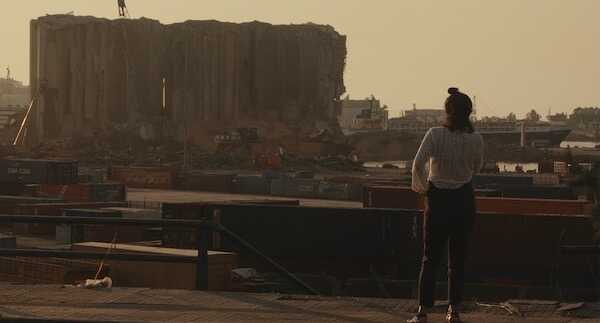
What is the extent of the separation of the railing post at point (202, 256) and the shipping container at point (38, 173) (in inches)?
1857

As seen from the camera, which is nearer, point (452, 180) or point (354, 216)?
point (452, 180)

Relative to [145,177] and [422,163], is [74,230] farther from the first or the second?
[145,177]

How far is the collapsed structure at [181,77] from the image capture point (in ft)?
458

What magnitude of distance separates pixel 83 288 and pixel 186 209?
45.1 feet

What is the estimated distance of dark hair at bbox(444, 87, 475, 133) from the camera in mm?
8289

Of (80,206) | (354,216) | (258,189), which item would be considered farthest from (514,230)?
(258,189)

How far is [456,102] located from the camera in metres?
8.29

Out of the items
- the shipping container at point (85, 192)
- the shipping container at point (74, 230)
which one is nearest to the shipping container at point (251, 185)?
the shipping container at point (85, 192)

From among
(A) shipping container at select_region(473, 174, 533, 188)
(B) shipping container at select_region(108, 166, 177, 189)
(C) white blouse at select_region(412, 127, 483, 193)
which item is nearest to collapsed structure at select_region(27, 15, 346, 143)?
(B) shipping container at select_region(108, 166, 177, 189)

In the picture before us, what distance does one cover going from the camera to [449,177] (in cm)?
836

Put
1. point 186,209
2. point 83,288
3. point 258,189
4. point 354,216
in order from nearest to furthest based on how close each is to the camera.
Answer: point 83,288 → point 354,216 → point 186,209 → point 258,189

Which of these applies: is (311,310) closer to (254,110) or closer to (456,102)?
(456,102)

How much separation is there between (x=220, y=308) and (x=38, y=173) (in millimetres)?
48799

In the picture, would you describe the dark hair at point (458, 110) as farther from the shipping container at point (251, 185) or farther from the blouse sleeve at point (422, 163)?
the shipping container at point (251, 185)
